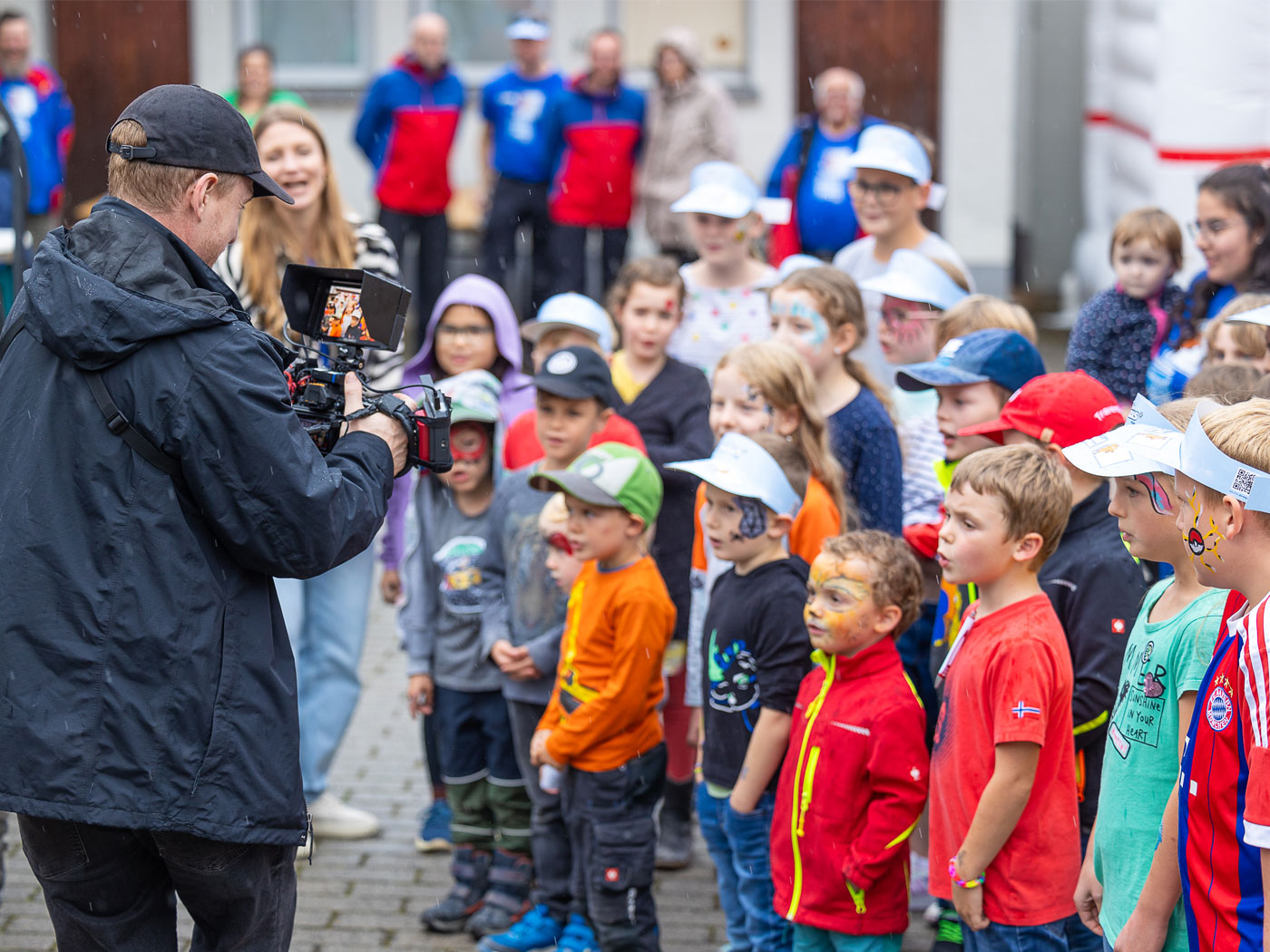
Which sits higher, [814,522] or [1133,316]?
[1133,316]

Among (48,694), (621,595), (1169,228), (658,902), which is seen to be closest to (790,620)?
(621,595)

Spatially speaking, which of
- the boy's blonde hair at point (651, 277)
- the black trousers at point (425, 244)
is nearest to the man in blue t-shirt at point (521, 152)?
the black trousers at point (425, 244)

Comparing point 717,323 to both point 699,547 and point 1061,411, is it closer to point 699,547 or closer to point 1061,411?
point 699,547

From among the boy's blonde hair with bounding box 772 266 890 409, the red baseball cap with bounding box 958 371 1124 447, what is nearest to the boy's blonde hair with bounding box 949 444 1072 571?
the red baseball cap with bounding box 958 371 1124 447

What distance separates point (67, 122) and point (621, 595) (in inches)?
347

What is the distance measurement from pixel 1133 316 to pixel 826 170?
13.8 ft

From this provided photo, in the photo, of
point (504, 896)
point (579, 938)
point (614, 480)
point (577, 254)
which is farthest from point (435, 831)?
point (577, 254)

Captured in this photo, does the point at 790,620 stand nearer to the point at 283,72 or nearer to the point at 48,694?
the point at 48,694

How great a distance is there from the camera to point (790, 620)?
377 cm

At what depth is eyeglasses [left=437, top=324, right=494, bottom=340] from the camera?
502 cm

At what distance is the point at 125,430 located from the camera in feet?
8.57

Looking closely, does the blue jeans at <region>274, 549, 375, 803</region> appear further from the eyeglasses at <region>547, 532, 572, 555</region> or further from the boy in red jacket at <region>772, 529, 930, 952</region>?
the boy in red jacket at <region>772, 529, 930, 952</region>

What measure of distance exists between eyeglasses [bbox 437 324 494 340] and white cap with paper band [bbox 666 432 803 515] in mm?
1336

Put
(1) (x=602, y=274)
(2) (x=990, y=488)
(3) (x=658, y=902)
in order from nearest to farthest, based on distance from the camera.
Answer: (2) (x=990, y=488) < (3) (x=658, y=902) < (1) (x=602, y=274)
